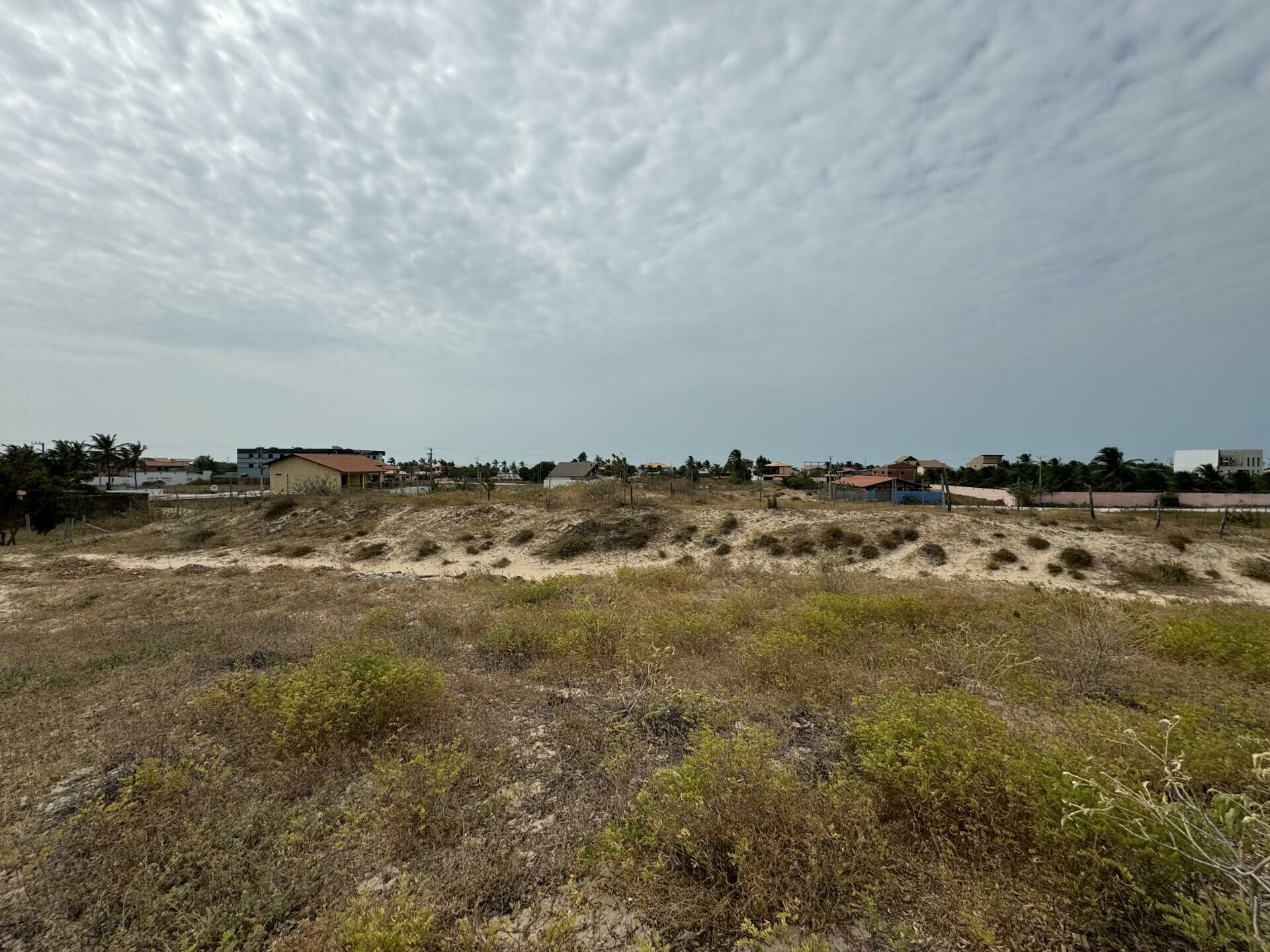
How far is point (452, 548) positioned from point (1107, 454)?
72967 millimetres

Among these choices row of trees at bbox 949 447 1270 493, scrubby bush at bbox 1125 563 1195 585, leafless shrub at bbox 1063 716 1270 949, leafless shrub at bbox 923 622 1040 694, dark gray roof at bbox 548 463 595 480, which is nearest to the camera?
leafless shrub at bbox 1063 716 1270 949

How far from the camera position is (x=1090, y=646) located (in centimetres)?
730

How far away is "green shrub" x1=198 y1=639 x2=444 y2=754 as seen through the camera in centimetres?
503

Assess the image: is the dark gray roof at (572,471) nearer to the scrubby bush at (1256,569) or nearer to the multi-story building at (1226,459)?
the scrubby bush at (1256,569)

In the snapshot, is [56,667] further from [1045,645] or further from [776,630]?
[1045,645]

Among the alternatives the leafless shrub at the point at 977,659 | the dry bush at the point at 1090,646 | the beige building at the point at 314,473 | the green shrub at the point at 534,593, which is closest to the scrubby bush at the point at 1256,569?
the dry bush at the point at 1090,646

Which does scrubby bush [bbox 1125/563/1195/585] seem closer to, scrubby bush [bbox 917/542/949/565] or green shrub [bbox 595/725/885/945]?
scrubby bush [bbox 917/542/949/565]

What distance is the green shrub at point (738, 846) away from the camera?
298cm

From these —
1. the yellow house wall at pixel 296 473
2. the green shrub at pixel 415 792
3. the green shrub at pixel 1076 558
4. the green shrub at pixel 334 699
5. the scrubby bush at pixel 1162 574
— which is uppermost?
the yellow house wall at pixel 296 473

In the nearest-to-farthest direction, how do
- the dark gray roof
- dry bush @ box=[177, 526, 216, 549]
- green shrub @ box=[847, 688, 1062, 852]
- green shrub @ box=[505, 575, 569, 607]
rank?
green shrub @ box=[847, 688, 1062, 852], green shrub @ box=[505, 575, 569, 607], dry bush @ box=[177, 526, 216, 549], the dark gray roof

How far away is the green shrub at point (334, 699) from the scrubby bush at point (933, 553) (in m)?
19.3

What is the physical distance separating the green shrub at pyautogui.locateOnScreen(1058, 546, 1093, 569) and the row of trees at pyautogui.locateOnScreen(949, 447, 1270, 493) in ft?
112

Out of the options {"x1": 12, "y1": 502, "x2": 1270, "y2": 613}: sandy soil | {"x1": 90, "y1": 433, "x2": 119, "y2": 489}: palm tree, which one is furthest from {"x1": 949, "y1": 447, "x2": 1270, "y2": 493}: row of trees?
{"x1": 90, "y1": 433, "x2": 119, "y2": 489}: palm tree

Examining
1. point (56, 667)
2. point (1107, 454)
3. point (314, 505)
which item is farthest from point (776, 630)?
point (1107, 454)
